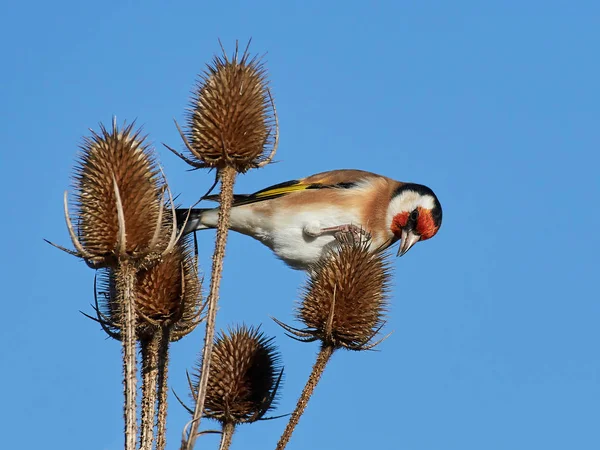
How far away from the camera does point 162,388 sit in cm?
454

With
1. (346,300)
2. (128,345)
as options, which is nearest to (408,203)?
(346,300)

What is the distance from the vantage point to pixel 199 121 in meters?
5.12

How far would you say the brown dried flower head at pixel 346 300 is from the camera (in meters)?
5.11

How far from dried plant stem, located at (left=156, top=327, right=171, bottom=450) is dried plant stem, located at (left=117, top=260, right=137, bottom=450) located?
0.33 meters

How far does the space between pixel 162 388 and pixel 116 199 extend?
1057 millimetres

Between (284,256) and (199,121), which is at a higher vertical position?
(284,256)

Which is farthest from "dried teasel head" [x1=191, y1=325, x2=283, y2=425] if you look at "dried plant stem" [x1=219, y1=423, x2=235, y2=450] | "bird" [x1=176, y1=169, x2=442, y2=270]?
"bird" [x1=176, y1=169, x2=442, y2=270]

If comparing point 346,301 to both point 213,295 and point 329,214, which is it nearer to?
point 213,295

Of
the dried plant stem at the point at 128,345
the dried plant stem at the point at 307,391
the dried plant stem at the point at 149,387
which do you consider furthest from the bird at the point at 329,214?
the dried plant stem at the point at 128,345

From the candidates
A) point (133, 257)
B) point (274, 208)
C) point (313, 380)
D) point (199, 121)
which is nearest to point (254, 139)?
point (199, 121)

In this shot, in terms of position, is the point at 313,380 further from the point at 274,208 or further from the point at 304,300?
the point at 274,208

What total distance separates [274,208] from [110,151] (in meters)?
3.60

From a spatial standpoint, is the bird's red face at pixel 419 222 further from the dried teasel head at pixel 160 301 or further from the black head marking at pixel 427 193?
Result: the dried teasel head at pixel 160 301

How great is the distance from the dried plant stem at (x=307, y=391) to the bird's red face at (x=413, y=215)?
10.1ft
